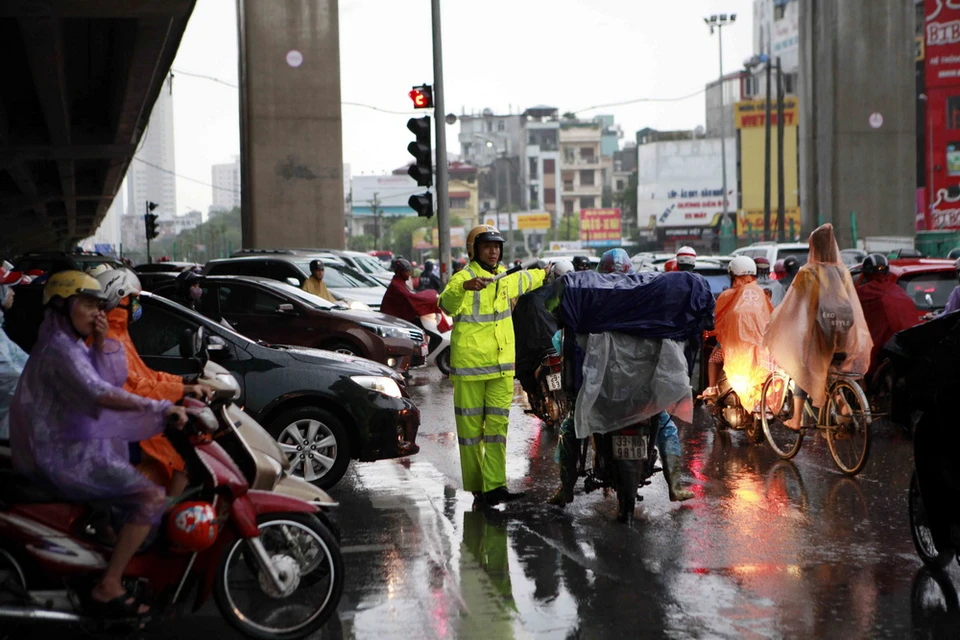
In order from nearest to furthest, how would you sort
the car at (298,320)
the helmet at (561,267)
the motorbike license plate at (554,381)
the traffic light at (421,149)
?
1. the helmet at (561,267)
2. the motorbike license plate at (554,381)
3. the car at (298,320)
4. the traffic light at (421,149)

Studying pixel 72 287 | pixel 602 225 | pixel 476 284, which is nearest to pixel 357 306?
pixel 476 284

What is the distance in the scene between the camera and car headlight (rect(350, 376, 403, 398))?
28.6 feet

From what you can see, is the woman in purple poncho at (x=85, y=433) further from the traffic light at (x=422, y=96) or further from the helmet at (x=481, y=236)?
the traffic light at (x=422, y=96)

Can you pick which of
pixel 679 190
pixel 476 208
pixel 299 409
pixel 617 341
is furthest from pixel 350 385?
pixel 476 208

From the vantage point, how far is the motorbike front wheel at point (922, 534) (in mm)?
6250

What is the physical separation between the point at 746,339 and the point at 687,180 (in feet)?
280

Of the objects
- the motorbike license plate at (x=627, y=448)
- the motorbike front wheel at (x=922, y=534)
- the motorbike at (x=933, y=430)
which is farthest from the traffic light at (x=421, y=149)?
the motorbike front wheel at (x=922, y=534)

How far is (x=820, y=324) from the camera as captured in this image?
966 cm

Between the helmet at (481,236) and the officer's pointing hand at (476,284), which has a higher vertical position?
the helmet at (481,236)

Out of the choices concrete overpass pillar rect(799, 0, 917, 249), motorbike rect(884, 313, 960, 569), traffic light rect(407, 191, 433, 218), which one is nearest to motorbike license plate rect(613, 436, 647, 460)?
motorbike rect(884, 313, 960, 569)

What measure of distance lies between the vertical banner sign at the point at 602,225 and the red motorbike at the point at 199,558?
99398 millimetres

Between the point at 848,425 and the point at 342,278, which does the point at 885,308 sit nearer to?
the point at 848,425

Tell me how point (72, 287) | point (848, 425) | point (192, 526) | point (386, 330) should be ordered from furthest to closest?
point (386, 330), point (848, 425), point (72, 287), point (192, 526)

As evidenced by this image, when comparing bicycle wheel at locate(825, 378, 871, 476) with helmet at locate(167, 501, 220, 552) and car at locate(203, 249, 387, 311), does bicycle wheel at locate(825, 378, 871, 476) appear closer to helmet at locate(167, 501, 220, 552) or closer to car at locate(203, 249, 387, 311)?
helmet at locate(167, 501, 220, 552)
